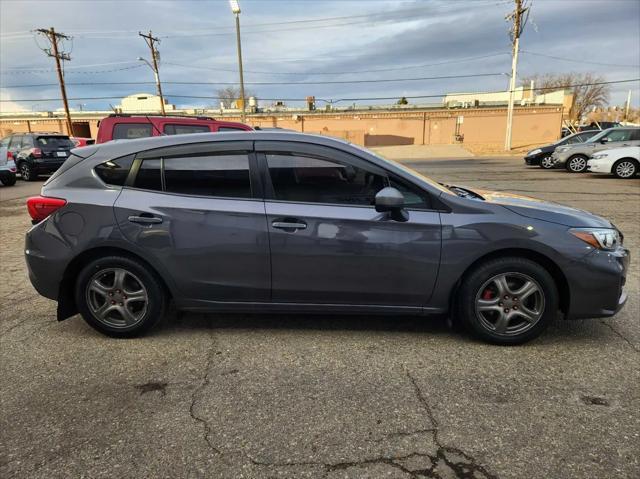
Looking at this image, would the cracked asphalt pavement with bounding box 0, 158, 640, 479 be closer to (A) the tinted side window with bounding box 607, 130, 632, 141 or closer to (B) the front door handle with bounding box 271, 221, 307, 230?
(B) the front door handle with bounding box 271, 221, 307, 230

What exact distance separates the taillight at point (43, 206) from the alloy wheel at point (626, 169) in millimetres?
17000

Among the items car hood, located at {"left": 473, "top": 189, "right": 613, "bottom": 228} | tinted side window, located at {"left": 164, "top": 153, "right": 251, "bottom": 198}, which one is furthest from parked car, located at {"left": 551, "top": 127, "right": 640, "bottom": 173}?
tinted side window, located at {"left": 164, "top": 153, "right": 251, "bottom": 198}

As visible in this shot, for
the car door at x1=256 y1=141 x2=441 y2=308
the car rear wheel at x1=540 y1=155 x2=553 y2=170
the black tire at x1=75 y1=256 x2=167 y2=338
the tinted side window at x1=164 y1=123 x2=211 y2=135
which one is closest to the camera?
the car door at x1=256 y1=141 x2=441 y2=308

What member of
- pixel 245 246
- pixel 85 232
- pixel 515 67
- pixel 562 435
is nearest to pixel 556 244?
pixel 562 435

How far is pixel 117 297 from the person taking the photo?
12.1 ft

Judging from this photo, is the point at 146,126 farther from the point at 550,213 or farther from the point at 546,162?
the point at 546,162

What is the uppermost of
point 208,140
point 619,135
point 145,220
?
point 208,140

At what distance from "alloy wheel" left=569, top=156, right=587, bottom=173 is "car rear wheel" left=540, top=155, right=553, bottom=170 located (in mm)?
2187

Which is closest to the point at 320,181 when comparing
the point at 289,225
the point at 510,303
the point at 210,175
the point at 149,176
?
the point at 289,225

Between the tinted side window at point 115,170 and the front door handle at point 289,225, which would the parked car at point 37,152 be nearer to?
the tinted side window at point 115,170

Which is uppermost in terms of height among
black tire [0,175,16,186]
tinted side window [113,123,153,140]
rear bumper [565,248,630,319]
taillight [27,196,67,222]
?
tinted side window [113,123,153,140]

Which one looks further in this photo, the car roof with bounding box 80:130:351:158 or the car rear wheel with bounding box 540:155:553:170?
the car rear wheel with bounding box 540:155:553:170

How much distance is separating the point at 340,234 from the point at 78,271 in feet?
7.17

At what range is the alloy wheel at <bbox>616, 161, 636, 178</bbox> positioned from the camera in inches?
597
